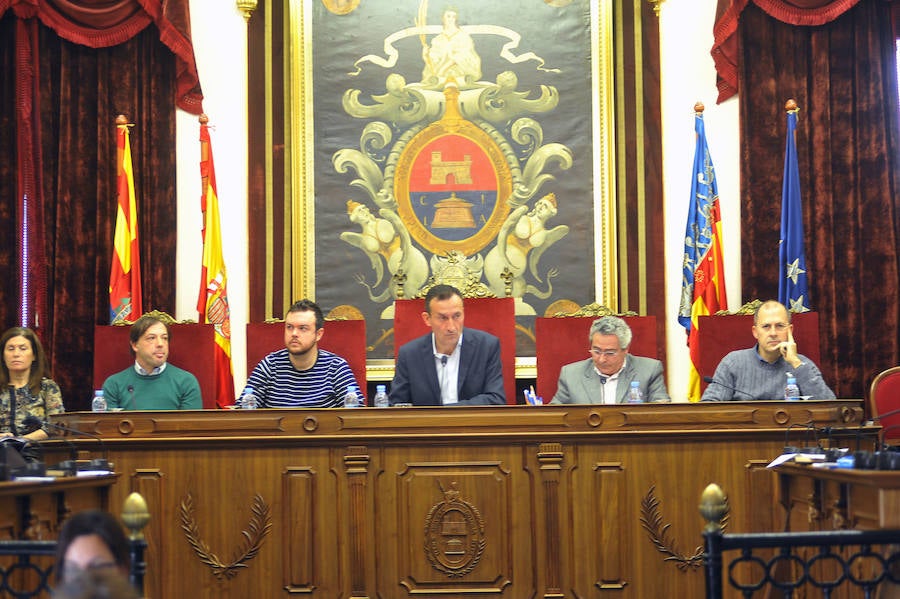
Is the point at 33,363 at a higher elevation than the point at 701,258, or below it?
below

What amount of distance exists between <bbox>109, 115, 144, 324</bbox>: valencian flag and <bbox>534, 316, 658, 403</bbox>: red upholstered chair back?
2.61 meters

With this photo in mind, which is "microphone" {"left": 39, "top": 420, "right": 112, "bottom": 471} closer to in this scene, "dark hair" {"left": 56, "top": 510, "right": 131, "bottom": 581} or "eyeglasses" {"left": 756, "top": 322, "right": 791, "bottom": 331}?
"dark hair" {"left": 56, "top": 510, "right": 131, "bottom": 581}

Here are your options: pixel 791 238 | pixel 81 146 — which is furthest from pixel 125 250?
pixel 791 238

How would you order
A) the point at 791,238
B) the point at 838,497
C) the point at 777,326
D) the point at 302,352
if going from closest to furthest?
the point at 838,497 → the point at 777,326 → the point at 302,352 → the point at 791,238

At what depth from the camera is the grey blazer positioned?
18.1ft

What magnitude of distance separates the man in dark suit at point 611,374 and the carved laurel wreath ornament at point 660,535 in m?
0.76

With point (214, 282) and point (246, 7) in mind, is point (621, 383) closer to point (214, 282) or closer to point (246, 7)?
point (214, 282)

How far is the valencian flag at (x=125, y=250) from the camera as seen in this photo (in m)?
6.92

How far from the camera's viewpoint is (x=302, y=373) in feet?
18.6

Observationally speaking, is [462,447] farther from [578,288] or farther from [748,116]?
[748,116]

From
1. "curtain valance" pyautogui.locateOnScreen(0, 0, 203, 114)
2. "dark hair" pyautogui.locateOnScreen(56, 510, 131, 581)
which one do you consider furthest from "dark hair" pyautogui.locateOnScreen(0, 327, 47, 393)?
"dark hair" pyautogui.locateOnScreen(56, 510, 131, 581)

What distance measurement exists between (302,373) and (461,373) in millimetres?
807

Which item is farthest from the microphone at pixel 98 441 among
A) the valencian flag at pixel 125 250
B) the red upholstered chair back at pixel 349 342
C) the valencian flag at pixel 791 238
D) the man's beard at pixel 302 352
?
the valencian flag at pixel 791 238

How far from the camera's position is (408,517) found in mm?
4832
